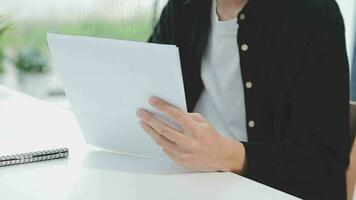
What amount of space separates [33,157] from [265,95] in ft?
1.64

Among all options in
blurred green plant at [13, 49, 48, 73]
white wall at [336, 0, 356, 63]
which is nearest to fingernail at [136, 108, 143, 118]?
white wall at [336, 0, 356, 63]

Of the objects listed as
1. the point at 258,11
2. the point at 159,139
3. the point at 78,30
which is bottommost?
the point at 78,30

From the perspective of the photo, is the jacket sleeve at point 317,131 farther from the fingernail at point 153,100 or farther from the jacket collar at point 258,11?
the fingernail at point 153,100

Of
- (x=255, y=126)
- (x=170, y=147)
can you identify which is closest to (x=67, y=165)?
(x=170, y=147)

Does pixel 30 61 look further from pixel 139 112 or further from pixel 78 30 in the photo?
pixel 139 112

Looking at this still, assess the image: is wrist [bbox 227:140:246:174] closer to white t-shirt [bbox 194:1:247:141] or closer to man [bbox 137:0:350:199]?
man [bbox 137:0:350:199]


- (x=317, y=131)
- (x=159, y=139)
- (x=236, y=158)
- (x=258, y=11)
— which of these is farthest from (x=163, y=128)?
(x=258, y=11)

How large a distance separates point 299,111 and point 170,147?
1.01 feet

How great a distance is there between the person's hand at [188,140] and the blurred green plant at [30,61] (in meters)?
1.53

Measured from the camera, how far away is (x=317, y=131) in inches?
37.3

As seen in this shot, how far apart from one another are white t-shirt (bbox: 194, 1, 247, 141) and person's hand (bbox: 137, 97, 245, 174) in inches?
12.2

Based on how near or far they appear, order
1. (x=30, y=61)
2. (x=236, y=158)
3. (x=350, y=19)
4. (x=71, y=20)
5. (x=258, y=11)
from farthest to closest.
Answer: (x=30, y=61), (x=71, y=20), (x=350, y=19), (x=258, y=11), (x=236, y=158)

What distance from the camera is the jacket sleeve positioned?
93 centimetres

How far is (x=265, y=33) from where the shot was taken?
3.55 ft
